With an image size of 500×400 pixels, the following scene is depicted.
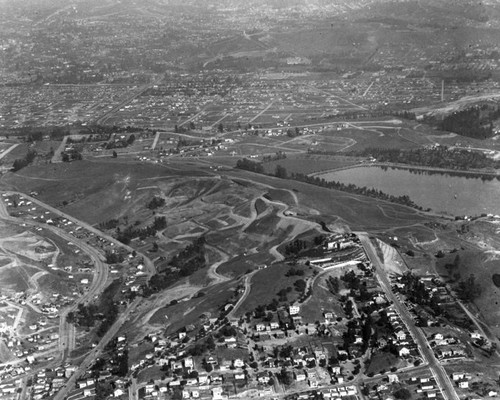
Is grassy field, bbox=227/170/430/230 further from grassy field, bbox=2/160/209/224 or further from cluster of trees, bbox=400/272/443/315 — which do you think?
grassy field, bbox=2/160/209/224

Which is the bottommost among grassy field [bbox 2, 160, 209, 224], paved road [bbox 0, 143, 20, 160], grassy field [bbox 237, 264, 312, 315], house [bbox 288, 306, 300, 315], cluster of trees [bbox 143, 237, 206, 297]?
paved road [bbox 0, 143, 20, 160]

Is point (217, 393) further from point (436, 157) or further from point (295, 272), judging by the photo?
point (436, 157)

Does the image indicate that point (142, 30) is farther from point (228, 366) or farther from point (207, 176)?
point (228, 366)

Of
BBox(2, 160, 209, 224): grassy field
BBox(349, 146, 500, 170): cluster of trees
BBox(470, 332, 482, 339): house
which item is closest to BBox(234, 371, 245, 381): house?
BBox(470, 332, 482, 339): house

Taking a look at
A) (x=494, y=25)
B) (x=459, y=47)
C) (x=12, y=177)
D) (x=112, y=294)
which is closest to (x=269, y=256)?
(x=112, y=294)

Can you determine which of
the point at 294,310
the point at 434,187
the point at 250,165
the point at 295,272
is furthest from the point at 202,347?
the point at 250,165

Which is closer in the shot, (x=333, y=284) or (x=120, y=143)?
(x=333, y=284)
